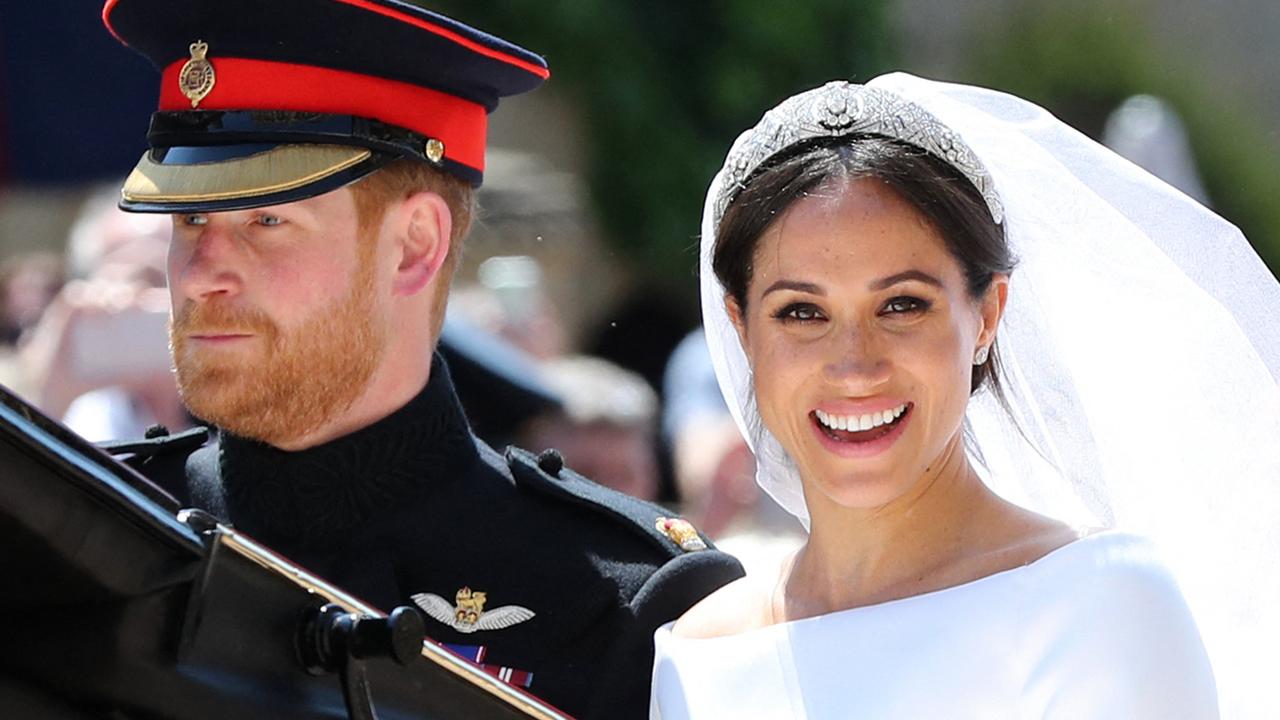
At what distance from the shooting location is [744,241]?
8.14 ft

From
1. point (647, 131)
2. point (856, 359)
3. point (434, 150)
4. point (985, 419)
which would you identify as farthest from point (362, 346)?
point (647, 131)

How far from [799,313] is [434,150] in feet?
2.13

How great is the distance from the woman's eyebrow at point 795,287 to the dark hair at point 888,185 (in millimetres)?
77

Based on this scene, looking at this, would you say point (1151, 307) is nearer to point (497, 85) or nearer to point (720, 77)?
point (497, 85)

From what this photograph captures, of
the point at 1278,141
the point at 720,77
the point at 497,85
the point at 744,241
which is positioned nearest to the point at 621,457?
the point at 497,85

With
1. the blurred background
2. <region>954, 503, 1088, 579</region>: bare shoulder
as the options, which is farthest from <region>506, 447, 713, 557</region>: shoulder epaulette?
the blurred background

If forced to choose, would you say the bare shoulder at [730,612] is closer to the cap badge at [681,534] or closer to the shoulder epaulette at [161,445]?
the cap badge at [681,534]

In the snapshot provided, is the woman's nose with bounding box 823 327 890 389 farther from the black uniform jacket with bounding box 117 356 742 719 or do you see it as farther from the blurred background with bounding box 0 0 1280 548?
the blurred background with bounding box 0 0 1280 548

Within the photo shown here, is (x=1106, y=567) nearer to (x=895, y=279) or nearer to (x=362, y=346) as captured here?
(x=895, y=279)

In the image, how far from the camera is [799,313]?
2.40 m

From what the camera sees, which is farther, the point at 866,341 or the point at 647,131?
the point at 647,131

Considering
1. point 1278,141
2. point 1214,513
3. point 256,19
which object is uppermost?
point 1278,141

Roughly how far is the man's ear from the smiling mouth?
66cm

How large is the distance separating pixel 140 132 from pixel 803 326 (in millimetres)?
7110
